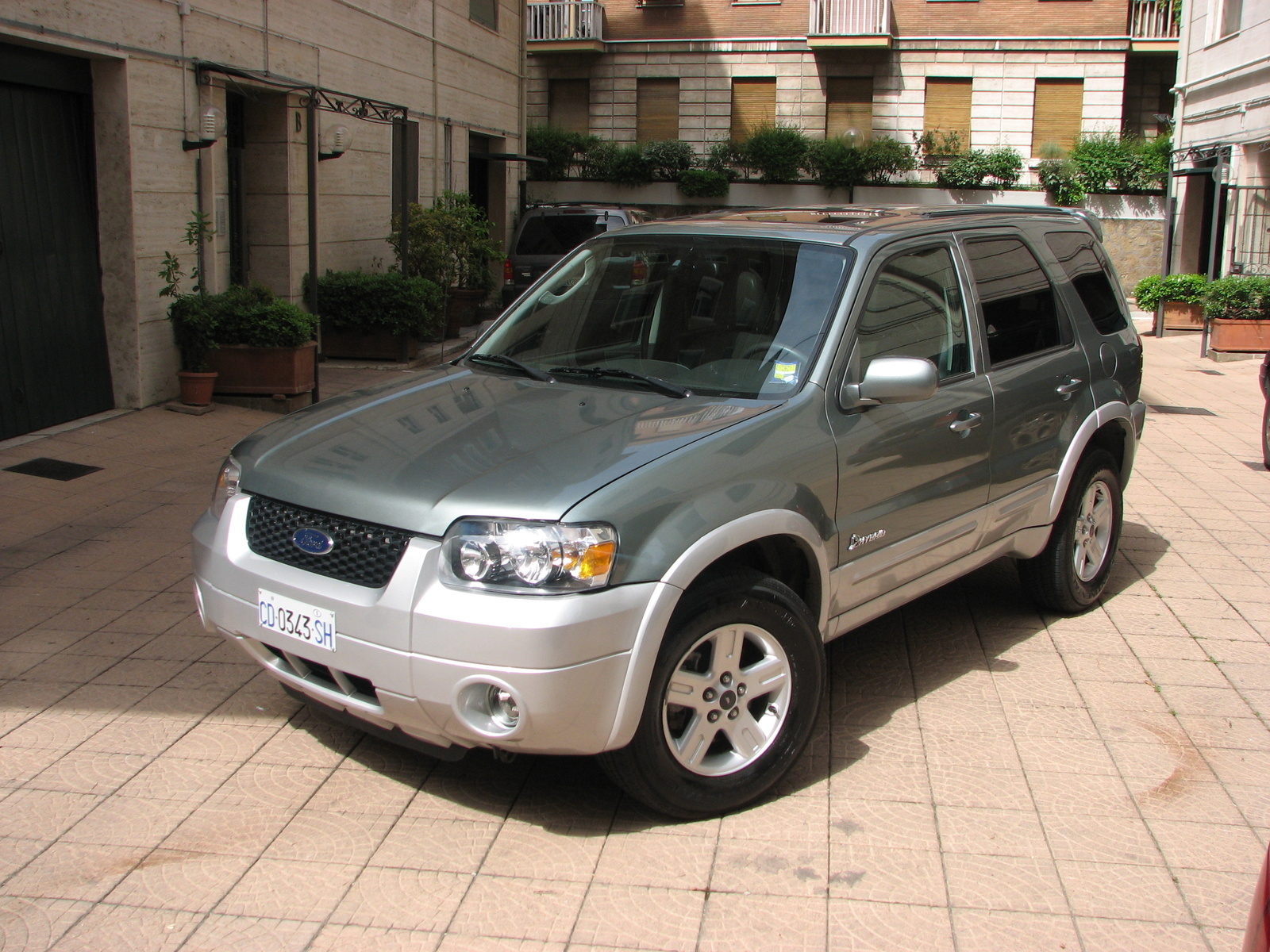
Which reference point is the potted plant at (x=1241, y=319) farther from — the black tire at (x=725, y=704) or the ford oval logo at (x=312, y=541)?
the ford oval logo at (x=312, y=541)

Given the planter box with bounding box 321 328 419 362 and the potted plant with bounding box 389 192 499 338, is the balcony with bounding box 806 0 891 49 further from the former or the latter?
the planter box with bounding box 321 328 419 362

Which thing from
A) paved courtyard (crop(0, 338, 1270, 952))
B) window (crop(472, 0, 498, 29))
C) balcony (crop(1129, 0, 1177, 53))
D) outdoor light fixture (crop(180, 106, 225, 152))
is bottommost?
paved courtyard (crop(0, 338, 1270, 952))

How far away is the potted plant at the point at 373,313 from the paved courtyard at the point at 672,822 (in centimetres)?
816

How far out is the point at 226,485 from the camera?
4.04 metres

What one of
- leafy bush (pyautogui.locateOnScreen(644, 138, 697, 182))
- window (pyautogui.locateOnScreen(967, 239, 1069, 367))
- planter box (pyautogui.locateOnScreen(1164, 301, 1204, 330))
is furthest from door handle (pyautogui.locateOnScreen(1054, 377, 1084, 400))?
leafy bush (pyautogui.locateOnScreen(644, 138, 697, 182))

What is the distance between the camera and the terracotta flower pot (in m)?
10.2

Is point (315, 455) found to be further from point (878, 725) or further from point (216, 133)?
point (216, 133)

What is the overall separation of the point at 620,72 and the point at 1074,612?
1216 inches

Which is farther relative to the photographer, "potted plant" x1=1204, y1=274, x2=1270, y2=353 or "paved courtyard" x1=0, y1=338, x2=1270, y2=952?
"potted plant" x1=1204, y1=274, x2=1270, y2=353

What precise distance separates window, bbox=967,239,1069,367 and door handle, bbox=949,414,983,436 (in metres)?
0.35

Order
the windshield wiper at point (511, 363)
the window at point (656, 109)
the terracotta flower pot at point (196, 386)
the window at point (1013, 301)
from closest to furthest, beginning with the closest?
the windshield wiper at point (511, 363), the window at point (1013, 301), the terracotta flower pot at point (196, 386), the window at point (656, 109)

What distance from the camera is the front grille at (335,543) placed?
3.41m

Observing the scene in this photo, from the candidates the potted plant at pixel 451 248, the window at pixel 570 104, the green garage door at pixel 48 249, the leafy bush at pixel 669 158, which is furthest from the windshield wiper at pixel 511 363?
the window at pixel 570 104

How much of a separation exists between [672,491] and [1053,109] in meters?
31.8
